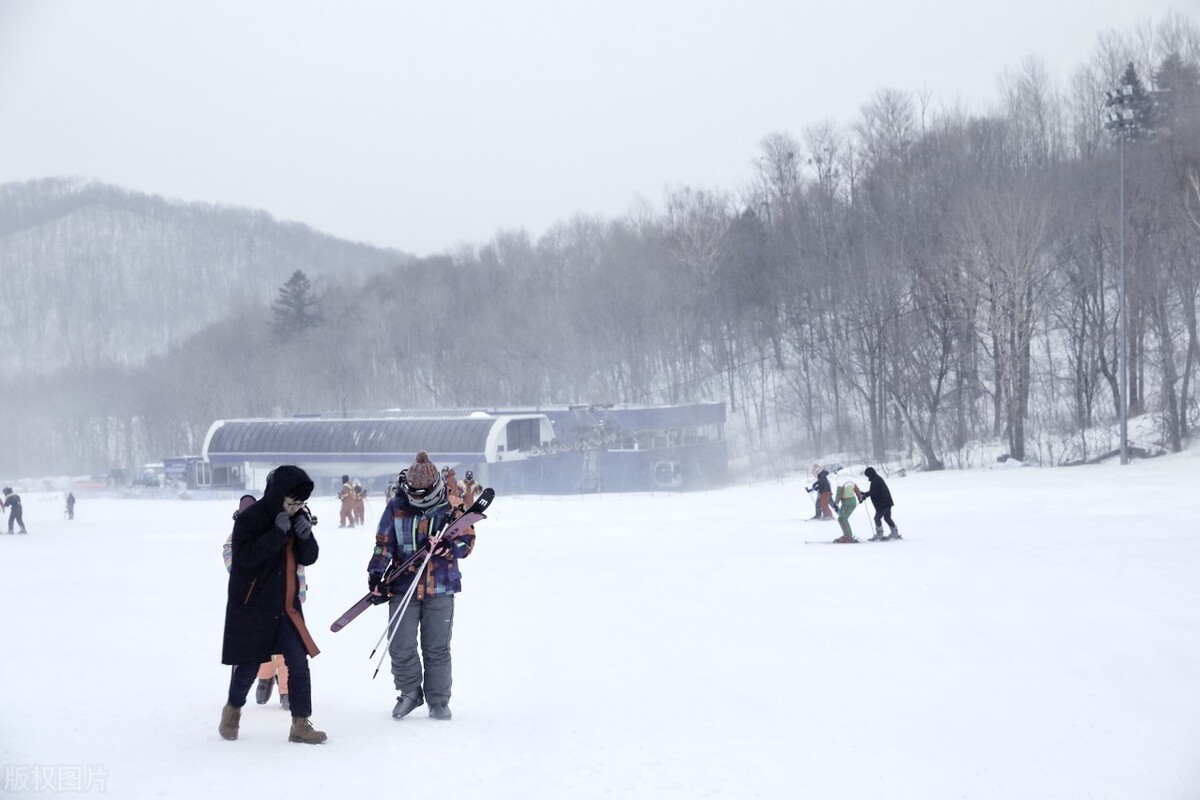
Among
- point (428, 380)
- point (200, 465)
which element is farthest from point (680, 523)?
point (428, 380)

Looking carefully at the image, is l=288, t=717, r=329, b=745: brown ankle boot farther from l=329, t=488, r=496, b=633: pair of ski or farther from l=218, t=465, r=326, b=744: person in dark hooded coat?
l=329, t=488, r=496, b=633: pair of ski

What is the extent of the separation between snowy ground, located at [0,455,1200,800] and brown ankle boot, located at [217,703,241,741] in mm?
66

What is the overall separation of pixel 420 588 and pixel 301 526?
41.0 inches

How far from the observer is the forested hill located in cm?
12306

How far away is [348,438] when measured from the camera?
52844mm

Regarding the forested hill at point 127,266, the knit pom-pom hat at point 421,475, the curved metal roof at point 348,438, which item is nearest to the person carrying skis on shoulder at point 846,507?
the knit pom-pom hat at point 421,475

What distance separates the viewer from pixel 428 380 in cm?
7800

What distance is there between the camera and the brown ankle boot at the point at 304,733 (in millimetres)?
6480

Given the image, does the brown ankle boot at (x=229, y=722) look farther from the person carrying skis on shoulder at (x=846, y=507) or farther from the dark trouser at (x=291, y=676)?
the person carrying skis on shoulder at (x=846, y=507)

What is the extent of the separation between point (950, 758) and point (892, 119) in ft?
192

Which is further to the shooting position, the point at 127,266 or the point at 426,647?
the point at 127,266

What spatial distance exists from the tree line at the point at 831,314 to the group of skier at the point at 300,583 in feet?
96.0

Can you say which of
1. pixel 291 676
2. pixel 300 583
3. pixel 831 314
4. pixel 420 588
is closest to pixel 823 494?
pixel 420 588

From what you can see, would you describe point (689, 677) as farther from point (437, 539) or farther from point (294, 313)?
point (294, 313)
